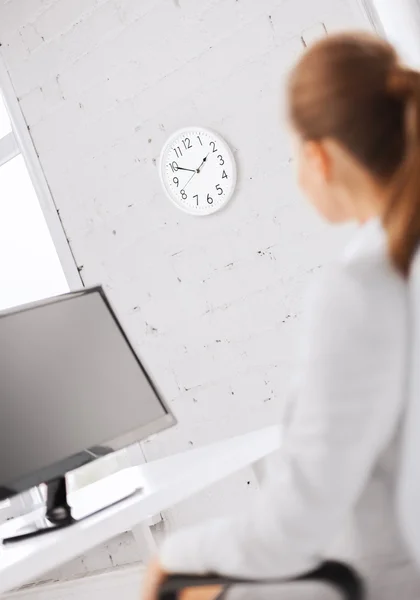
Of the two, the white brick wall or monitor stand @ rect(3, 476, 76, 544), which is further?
the white brick wall

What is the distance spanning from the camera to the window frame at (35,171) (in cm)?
345

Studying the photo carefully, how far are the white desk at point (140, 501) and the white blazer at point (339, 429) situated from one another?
0.45m

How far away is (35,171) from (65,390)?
1.92 meters

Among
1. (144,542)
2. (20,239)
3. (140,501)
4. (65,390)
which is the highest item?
(20,239)

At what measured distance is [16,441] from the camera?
5.41 feet

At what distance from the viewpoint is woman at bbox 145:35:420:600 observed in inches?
36.6

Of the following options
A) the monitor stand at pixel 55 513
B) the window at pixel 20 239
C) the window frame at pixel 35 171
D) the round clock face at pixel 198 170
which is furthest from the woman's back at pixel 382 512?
the window at pixel 20 239

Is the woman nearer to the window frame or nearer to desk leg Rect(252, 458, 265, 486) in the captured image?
desk leg Rect(252, 458, 265, 486)

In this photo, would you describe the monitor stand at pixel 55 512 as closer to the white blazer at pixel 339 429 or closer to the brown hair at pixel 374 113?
the white blazer at pixel 339 429

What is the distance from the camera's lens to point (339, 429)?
0.92m

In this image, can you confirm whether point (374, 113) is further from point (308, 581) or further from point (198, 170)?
point (198, 170)

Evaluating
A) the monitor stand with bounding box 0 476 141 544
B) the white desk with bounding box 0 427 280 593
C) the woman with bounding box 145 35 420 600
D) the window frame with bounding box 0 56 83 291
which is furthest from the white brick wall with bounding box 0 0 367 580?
the woman with bounding box 145 35 420 600

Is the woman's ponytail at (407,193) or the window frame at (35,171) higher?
the window frame at (35,171)

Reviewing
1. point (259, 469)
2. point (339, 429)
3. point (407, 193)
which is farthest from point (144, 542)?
point (407, 193)
